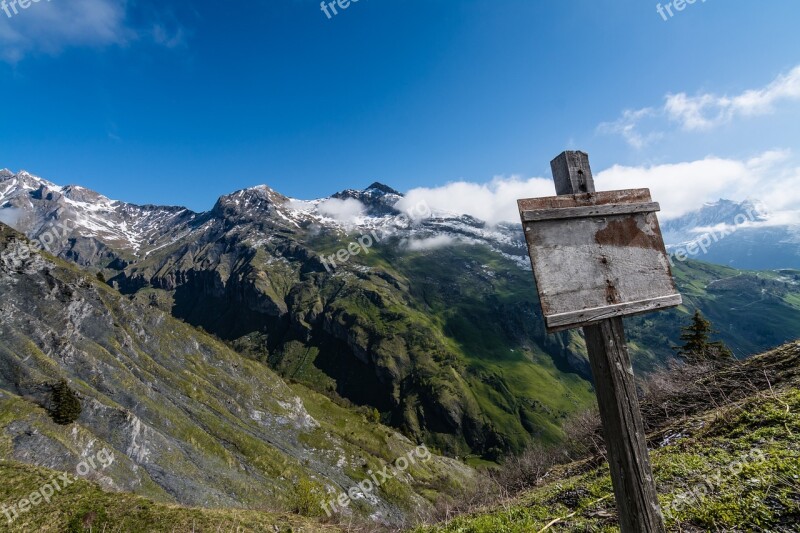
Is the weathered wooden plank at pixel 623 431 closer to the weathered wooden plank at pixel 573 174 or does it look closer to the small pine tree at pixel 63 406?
the weathered wooden plank at pixel 573 174

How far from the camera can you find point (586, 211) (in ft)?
15.3

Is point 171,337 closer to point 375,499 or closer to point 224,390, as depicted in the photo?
point 224,390

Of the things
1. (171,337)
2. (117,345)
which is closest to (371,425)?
(171,337)

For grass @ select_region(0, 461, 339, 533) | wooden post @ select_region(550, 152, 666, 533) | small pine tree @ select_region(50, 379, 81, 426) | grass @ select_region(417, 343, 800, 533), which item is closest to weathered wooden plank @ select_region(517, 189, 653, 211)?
wooden post @ select_region(550, 152, 666, 533)

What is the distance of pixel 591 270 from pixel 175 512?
2077 centimetres

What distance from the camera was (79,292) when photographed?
83812mm

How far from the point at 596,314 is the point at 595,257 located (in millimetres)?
760

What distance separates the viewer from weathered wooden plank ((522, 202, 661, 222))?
4.48 meters

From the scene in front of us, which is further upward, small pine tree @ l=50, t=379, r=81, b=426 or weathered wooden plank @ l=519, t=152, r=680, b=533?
weathered wooden plank @ l=519, t=152, r=680, b=533

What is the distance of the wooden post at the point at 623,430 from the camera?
14.0 ft

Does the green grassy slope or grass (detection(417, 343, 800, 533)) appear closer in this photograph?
grass (detection(417, 343, 800, 533))

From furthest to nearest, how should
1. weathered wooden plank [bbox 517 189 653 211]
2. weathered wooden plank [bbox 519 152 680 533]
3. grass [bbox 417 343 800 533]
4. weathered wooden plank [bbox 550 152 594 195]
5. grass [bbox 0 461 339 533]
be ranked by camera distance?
1. grass [bbox 0 461 339 533]
2. grass [bbox 417 343 800 533]
3. weathered wooden plank [bbox 550 152 594 195]
4. weathered wooden plank [bbox 517 189 653 211]
5. weathered wooden plank [bbox 519 152 680 533]

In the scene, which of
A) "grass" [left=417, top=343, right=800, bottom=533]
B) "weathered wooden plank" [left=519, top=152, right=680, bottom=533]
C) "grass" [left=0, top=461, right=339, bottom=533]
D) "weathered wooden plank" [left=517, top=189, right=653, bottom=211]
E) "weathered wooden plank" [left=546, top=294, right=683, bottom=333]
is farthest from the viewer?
"grass" [left=0, top=461, right=339, bottom=533]

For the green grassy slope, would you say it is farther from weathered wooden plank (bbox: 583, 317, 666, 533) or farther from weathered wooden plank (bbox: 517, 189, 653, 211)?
weathered wooden plank (bbox: 517, 189, 653, 211)
